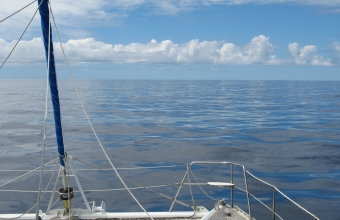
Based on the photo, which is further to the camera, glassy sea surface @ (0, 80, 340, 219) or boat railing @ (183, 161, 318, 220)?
glassy sea surface @ (0, 80, 340, 219)

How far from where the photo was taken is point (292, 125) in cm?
3875

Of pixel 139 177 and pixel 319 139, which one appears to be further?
pixel 319 139

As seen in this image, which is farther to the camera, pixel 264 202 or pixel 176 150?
pixel 176 150

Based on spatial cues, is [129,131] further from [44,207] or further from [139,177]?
[44,207]

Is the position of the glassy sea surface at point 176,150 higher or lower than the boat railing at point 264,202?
lower

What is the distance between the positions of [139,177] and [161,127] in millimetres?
19092

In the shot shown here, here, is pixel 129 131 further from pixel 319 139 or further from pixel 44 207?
pixel 44 207

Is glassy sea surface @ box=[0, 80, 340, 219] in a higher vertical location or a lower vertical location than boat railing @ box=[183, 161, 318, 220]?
lower

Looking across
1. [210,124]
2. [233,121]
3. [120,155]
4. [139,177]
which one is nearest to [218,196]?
[139,177]

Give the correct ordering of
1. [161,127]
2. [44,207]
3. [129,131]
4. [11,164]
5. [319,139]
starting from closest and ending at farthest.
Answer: [44,207], [11,164], [319,139], [129,131], [161,127]

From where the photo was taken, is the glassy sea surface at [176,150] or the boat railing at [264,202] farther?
the glassy sea surface at [176,150]

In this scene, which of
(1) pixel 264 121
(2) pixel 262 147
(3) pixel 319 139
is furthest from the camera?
(1) pixel 264 121

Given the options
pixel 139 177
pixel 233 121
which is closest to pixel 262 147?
pixel 139 177

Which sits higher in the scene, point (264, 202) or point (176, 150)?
point (264, 202)
